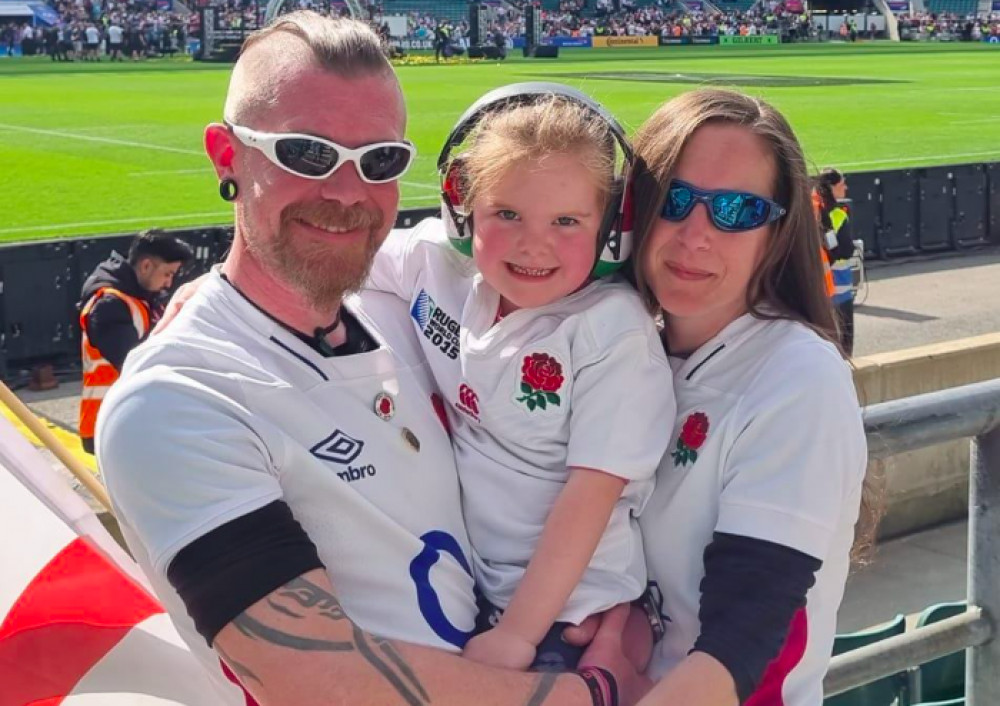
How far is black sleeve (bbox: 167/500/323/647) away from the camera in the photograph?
6.20ft

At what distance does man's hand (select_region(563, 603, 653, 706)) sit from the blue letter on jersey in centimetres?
19

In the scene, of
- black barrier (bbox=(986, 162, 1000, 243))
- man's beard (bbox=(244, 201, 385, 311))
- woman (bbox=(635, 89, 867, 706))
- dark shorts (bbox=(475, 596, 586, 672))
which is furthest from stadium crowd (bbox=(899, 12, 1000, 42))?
dark shorts (bbox=(475, 596, 586, 672))

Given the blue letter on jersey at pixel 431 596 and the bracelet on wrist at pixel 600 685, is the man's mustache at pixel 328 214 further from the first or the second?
the bracelet on wrist at pixel 600 685

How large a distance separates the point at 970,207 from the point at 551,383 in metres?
17.4

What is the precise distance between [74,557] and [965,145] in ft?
84.7

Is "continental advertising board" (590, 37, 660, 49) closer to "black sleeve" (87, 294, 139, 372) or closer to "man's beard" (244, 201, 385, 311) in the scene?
"black sleeve" (87, 294, 139, 372)

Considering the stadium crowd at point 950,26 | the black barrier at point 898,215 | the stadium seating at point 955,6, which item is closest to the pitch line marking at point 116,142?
the black barrier at point 898,215

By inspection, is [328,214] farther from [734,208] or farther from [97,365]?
[97,365]

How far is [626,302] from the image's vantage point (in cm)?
238

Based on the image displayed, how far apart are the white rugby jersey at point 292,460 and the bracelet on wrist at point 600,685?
0.25 metres

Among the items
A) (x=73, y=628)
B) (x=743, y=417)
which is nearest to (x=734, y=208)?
(x=743, y=417)

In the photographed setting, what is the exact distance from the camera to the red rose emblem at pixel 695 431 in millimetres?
2270

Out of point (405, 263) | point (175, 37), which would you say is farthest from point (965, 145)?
point (175, 37)

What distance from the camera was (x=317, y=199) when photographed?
92.1 inches
